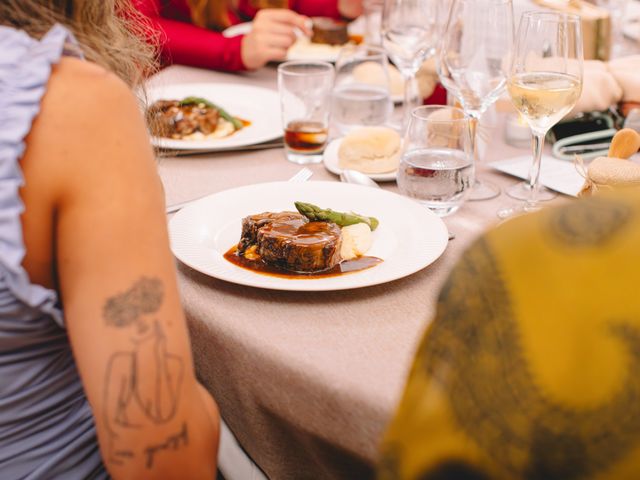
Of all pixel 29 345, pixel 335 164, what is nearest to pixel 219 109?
pixel 335 164

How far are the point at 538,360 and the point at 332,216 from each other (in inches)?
25.5

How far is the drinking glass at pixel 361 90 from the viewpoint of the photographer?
5.27 ft

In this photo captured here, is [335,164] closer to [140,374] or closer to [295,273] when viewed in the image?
[295,273]

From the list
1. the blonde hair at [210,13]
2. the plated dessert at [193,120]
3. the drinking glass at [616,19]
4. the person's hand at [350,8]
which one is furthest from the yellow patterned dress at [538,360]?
the person's hand at [350,8]

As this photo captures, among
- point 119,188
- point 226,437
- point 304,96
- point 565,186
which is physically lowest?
point 226,437

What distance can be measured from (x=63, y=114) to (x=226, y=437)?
547 mm

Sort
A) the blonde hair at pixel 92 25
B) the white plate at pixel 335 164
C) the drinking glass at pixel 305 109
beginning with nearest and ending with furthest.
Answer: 1. the blonde hair at pixel 92 25
2. the white plate at pixel 335 164
3. the drinking glass at pixel 305 109

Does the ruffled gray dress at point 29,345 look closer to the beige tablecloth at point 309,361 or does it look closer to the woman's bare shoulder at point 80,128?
the woman's bare shoulder at point 80,128

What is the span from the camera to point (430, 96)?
5.57 feet

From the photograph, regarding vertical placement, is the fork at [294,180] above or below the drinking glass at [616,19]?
below

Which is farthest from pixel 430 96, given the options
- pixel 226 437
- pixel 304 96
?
pixel 226 437

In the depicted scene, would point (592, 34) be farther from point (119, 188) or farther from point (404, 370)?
point (119, 188)

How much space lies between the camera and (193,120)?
5.11ft

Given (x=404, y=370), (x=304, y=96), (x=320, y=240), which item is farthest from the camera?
(x=304, y=96)
